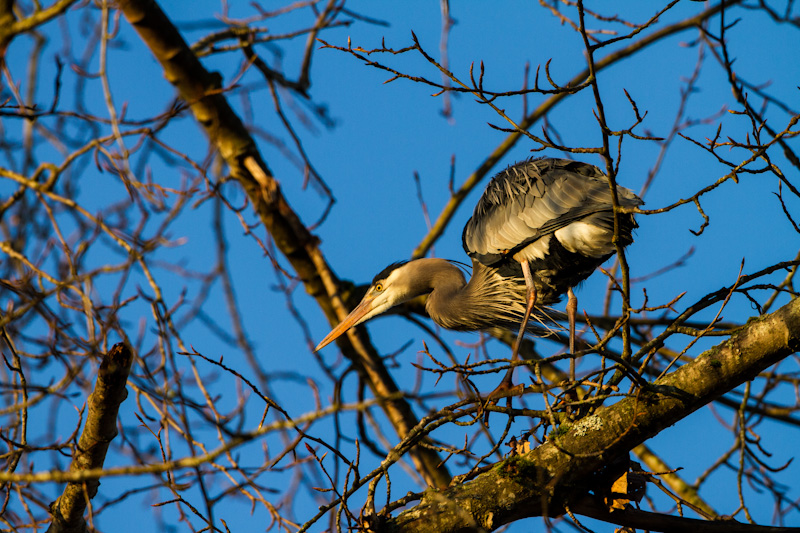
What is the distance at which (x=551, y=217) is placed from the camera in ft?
14.2

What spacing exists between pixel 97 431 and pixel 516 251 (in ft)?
9.49

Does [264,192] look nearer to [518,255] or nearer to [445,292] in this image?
[445,292]

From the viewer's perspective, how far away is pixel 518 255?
15.2ft

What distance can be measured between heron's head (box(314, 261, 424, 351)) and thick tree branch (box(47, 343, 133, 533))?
270 centimetres

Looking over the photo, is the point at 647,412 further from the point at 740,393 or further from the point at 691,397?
the point at 740,393

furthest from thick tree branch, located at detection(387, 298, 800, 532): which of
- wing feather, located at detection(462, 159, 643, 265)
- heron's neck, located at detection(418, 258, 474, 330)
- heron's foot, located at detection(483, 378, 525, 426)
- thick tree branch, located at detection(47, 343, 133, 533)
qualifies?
heron's neck, located at detection(418, 258, 474, 330)

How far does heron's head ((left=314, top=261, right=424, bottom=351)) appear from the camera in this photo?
5.32 meters


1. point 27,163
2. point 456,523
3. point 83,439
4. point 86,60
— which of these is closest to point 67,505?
point 83,439

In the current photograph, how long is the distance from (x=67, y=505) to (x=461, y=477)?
1.54 m

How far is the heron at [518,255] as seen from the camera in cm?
421

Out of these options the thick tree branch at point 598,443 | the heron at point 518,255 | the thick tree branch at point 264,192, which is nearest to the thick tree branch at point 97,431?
the thick tree branch at point 598,443

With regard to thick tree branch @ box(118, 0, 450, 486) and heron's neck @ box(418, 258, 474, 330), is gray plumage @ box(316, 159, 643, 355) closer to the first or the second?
heron's neck @ box(418, 258, 474, 330)

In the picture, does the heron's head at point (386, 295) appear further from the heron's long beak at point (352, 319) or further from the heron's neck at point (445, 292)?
the heron's neck at point (445, 292)

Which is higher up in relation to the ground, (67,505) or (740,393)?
(67,505)
